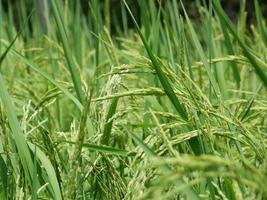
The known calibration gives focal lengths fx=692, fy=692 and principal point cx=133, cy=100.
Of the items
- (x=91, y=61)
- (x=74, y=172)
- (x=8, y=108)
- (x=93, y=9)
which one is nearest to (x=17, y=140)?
(x=8, y=108)

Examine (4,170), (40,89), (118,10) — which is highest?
(4,170)

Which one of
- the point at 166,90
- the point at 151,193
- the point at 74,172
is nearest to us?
the point at 151,193

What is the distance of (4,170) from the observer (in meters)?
0.94

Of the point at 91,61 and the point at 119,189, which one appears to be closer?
the point at 119,189

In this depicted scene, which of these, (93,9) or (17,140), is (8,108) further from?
(93,9)

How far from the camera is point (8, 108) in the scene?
93cm

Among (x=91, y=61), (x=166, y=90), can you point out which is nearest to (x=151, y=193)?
(x=166, y=90)

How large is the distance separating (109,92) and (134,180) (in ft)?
0.59

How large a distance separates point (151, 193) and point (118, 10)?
352 inches

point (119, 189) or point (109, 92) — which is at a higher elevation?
point (109, 92)

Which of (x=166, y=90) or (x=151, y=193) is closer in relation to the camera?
(x=151, y=193)

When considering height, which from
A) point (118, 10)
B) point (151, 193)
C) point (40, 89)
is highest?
point (151, 193)

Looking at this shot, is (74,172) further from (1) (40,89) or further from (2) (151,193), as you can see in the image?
(1) (40,89)

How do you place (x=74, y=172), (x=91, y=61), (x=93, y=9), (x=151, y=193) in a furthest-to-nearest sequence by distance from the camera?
(x=91, y=61), (x=93, y=9), (x=74, y=172), (x=151, y=193)
